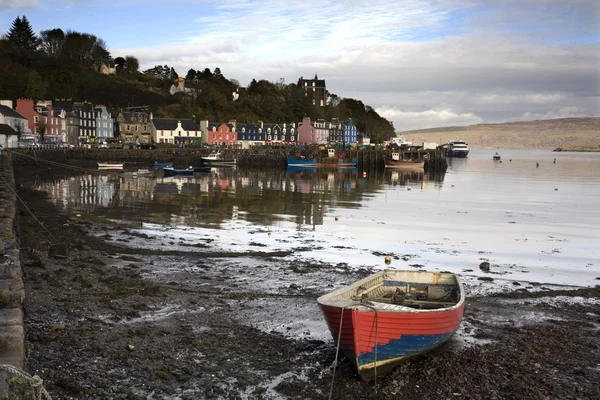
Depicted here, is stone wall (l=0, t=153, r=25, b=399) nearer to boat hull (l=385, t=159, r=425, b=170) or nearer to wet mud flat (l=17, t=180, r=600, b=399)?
wet mud flat (l=17, t=180, r=600, b=399)

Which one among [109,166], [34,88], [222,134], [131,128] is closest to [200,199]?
[109,166]

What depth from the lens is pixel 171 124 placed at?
10644cm

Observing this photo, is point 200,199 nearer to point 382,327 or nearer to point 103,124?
point 382,327

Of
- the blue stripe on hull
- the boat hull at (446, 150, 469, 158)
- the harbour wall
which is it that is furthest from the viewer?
the boat hull at (446, 150, 469, 158)

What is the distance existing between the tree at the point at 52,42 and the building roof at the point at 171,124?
1861 inches

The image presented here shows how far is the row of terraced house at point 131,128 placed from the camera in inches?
3393

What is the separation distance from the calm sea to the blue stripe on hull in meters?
8.36

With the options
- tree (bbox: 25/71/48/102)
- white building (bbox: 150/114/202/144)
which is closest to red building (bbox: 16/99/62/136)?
tree (bbox: 25/71/48/102)

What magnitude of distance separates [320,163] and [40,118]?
45.2 meters

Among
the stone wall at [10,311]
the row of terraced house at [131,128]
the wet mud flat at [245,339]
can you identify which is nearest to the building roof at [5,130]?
the row of terraced house at [131,128]

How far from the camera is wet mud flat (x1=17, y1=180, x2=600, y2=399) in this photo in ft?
29.2

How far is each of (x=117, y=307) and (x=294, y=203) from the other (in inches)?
991

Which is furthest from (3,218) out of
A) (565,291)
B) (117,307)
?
(565,291)

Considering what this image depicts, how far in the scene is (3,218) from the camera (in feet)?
55.2
